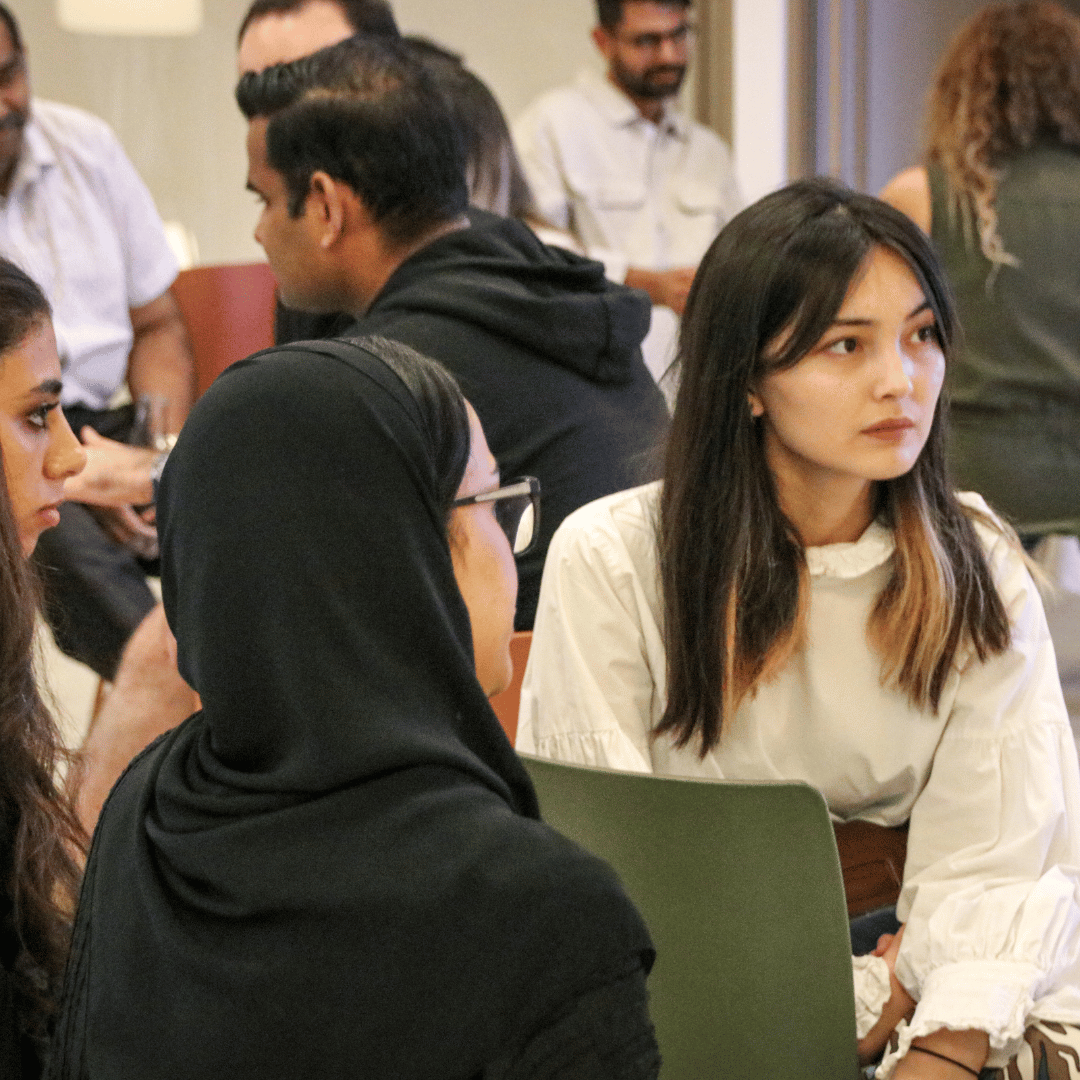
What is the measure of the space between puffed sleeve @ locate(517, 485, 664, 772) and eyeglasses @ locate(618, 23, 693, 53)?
8.98 ft

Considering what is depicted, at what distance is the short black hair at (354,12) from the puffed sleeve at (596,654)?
1.79 metres

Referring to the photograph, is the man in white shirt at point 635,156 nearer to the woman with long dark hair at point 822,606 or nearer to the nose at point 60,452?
the woman with long dark hair at point 822,606

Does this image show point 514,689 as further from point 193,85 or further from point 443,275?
point 193,85

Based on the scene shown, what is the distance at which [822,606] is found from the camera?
1658 millimetres

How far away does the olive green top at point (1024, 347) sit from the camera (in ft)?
8.85

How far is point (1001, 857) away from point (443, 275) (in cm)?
120

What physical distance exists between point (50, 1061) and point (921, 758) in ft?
3.25

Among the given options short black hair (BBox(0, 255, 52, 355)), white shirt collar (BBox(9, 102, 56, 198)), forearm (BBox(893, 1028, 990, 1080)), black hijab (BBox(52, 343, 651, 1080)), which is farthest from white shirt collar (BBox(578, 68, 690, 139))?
black hijab (BBox(52, 343, 651, 1080))

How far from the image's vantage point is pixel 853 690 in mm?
1636

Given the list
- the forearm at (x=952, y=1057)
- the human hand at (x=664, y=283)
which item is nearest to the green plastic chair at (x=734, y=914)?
the forearm at (x=952, y=1057)

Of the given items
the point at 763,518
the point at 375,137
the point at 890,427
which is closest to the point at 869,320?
the point at 890,427

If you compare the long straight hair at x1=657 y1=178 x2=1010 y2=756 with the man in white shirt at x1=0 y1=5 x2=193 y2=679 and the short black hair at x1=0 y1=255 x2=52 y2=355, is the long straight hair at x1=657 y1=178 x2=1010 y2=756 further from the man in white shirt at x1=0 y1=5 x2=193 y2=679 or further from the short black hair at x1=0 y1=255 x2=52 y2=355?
the man in white shirt at x1=0 y1=5 x2=193 y2=679

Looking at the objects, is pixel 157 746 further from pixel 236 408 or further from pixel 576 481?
pixel 576 481

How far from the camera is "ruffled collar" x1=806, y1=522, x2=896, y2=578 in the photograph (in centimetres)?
166
